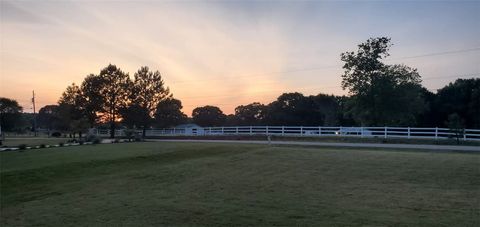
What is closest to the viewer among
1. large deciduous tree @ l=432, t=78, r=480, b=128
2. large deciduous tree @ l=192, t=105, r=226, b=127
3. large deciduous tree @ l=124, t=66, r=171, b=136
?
large deciduous tree @ l=432, t=78, r=480, b=128

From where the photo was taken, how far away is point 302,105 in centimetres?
9538

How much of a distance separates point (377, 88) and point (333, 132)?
19.7ft

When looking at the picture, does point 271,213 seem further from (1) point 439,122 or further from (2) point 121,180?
(1) point 439,122

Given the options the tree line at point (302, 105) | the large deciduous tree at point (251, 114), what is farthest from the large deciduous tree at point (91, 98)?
the large deciduous tree at point (251, 114)

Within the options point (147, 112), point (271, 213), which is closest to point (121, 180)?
point (271, 213)

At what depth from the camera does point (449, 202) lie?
10375mm

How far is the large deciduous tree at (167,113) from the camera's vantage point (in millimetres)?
66812

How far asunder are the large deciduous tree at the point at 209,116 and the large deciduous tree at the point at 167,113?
156 ft

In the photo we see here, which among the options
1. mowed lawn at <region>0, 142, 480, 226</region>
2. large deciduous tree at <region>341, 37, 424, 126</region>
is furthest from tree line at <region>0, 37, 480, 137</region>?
mowed lawn at <region>0, 142, 480, 226</region>

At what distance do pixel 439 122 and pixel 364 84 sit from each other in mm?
20465

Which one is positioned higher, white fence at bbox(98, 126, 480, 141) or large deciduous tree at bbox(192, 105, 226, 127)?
large deciduous tree at bbox(192, 105, 226, 127)

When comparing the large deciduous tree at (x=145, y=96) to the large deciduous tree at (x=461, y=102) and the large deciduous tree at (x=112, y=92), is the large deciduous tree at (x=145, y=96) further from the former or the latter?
the large deciduous tree at (x=461, y=102)

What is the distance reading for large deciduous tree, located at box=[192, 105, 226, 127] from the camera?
117762mm

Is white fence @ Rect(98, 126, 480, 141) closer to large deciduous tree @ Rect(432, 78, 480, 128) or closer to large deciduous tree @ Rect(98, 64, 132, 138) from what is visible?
large deciduous tree @ Rect(98, 64, 132, 138)
